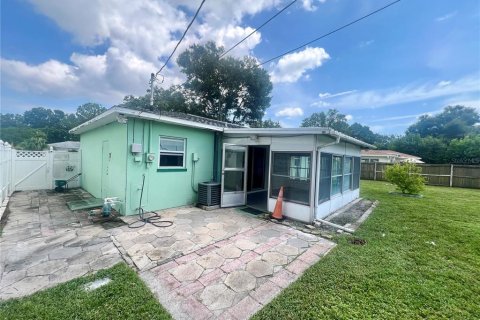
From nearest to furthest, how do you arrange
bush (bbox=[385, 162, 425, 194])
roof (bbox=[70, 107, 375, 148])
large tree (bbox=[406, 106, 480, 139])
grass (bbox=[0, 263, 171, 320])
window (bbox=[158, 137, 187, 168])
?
grass (bbox=[0, 263, 171, 320])
roof (bbox=[70, 107, 375, 148])
window (bbox=[158, 137, 187, 168])
bush (bbox=[385, 162, 425, 194])
large tree (bbox=[406, 106, 480, 139])

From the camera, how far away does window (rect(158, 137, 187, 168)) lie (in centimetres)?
608

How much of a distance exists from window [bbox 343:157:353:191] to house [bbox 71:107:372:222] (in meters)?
0.04

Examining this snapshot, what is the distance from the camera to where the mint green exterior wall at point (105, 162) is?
18.4 feet

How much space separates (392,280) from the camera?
9.72 feet

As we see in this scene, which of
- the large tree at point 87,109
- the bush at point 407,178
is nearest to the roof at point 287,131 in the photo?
the bush at point 407,178

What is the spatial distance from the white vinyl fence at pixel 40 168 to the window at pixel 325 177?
35.6 ft

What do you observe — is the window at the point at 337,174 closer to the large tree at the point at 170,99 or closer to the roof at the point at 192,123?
the roof at the point at 192,123

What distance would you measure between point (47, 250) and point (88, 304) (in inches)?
82.5

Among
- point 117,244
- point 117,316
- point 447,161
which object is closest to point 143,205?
point 117,244

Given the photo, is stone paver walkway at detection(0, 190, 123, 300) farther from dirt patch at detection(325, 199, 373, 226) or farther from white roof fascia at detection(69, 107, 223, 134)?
dirt patch at detection(325, 199, 373, 226)

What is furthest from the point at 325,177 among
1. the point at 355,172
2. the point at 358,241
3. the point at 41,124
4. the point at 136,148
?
the point at 41,124

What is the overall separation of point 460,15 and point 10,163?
1631 cm

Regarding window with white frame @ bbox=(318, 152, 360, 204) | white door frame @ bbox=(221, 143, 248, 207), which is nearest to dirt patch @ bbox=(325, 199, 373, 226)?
window with white frame @ bbox=(318, 152, 360, 204)

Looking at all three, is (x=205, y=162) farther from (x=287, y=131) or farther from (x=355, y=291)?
(x=355, y=291)
